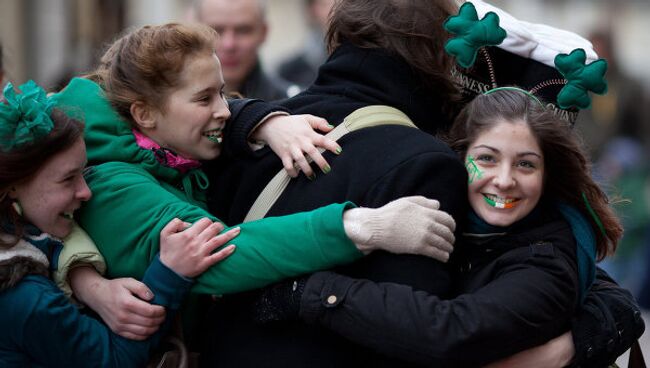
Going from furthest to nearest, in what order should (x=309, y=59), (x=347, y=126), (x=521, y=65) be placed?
(x=309, y=59) < (x=521, y=65) < (x=347, y=126)

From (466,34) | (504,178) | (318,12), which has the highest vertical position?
(466,34)

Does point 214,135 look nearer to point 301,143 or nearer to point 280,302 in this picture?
point 301,143

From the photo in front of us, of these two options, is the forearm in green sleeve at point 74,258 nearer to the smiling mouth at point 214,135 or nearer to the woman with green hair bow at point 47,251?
the woman with green hair bow at point 47,251

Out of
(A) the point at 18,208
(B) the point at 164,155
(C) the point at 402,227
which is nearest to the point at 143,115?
(B) the point at 164,155

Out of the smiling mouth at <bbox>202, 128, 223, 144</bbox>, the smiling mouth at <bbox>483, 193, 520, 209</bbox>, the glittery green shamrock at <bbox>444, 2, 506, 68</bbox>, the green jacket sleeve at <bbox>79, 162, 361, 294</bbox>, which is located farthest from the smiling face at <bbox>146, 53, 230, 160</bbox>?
the smiling mouth at <bbox>483, 193, 520, 209</bbox>

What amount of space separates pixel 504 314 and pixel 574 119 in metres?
0.94

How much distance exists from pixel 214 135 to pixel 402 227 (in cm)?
72

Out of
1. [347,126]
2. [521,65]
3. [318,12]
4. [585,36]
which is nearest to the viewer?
[347,126]

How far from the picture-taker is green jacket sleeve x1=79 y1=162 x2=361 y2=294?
2.56m

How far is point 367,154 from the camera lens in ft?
8.65

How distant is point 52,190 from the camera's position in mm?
2645

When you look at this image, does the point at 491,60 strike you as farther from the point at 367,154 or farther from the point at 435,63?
the point at 367,154

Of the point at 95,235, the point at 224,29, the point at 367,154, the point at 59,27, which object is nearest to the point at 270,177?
the point at 367,154

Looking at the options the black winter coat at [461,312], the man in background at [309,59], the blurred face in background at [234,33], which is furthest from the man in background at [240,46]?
the black winter coat at [461,312]
